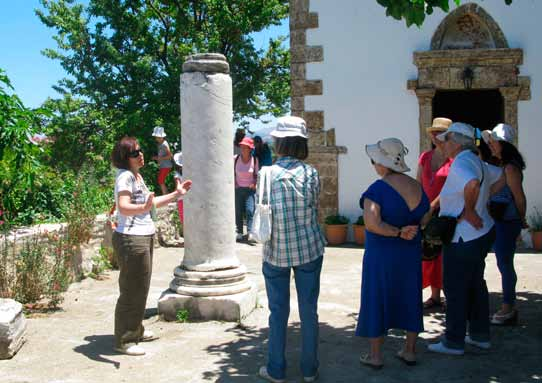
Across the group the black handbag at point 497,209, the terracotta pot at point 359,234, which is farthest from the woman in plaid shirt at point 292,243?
the terracotta pot at point 359,234

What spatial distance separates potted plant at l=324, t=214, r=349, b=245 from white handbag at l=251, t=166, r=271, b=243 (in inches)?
225

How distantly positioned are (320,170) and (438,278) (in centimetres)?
417

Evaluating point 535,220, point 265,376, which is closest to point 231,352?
point 265,376

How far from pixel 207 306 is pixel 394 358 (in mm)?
1739

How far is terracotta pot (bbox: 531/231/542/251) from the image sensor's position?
8844mm

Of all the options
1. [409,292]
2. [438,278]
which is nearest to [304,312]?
[409,292]

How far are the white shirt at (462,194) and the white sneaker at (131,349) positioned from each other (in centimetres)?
241

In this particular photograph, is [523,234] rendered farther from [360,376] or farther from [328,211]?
[360,376]

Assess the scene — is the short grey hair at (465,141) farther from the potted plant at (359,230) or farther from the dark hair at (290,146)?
the potted plant at (359,230)

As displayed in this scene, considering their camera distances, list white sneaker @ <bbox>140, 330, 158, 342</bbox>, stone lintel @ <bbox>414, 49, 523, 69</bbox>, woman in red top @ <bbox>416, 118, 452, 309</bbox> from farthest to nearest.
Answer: stone lintel @ <bbox>414, 49, 523, 69</bbox> → woman in red top @ <bbox>416, 118, 452, 309</bbox> → white sneaker @ <bbox>140, 330, 158, 342</bbox>

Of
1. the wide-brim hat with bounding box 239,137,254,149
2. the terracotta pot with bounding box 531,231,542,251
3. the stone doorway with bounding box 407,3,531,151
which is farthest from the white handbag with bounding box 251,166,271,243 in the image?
the terracotta pot with bounding box 531,231,542,251

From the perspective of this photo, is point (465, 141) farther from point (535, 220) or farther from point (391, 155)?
point (535, 220)

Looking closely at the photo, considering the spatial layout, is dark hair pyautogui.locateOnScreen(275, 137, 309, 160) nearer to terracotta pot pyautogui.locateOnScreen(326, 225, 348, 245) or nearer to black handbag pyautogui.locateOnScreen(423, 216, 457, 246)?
black handbag pyautogui.locateOnScreen(423, 216, 457, 246)

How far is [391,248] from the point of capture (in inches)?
161
